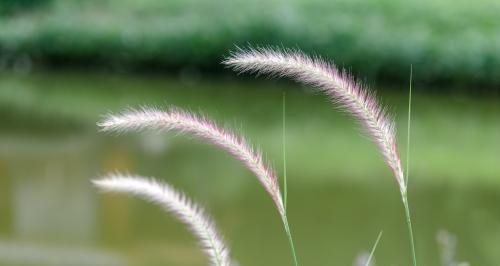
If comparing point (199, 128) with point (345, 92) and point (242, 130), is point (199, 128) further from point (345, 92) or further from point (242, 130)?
point (242, 130)

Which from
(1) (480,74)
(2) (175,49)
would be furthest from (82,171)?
(1) (480,74)

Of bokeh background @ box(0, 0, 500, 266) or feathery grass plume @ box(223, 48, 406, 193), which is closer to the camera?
feathery grass plume @ box(223, 48, 406, 193)

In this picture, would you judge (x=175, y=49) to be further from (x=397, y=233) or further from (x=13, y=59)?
(x=397, y=233)

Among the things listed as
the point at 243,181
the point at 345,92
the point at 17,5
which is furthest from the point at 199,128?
the point at 17,5

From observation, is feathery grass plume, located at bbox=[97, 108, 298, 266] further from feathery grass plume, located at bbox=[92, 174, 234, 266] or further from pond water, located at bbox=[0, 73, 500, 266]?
pond water, located at bbox=[0, 73, 500, 266]

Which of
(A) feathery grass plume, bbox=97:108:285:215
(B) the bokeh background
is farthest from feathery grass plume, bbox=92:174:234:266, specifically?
(B) the bokeh background

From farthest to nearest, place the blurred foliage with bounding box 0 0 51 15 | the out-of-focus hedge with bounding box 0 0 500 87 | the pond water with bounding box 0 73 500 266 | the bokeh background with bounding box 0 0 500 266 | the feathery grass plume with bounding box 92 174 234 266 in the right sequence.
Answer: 1. the blurred foliage with bounding box 0 0 51 15
2. the out-of-focus hedge with bounding box 0 0 500 87
3. the bokeh background with bounding box 0 0 500 266
4. the pond water with bounding box 0 73 500 266
5. the feathery grass plume with bounding box 92 174 234 266

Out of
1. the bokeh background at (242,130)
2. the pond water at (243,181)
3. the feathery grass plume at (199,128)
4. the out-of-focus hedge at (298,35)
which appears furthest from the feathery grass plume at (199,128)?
the out-of-focus hedge at (298,35)
